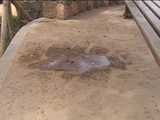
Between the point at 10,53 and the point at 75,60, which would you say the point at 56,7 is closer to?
the point at 10,53

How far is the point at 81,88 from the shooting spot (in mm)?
3854

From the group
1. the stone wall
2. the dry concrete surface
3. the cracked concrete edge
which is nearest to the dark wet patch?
the dry concrete surface

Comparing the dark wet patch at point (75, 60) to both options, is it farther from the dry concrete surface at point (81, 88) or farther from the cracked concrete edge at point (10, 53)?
the cracked concrete edge at point (10, 53)

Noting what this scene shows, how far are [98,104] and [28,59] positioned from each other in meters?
1.64

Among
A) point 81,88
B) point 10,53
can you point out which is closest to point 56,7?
point 10,53

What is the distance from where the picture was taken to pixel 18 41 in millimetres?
5680

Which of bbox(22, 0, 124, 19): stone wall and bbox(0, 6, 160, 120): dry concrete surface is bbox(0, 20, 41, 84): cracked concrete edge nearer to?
bbox(0, 6, 160, 120): dry concrete surface

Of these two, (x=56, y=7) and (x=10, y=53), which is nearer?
(x=10, y=53)

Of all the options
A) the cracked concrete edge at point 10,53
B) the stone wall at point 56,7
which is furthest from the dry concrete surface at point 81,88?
the stone wall at point 56,7

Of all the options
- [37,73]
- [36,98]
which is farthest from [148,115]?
[37,73]

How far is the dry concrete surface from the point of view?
3303mm

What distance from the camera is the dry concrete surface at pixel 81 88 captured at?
3.30 m

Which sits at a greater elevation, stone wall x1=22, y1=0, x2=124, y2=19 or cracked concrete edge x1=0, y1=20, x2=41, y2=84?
cracked concrete edge x1=0, y1=20, x2=41, y2=84

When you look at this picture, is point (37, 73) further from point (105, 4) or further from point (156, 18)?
point (105, 4)
